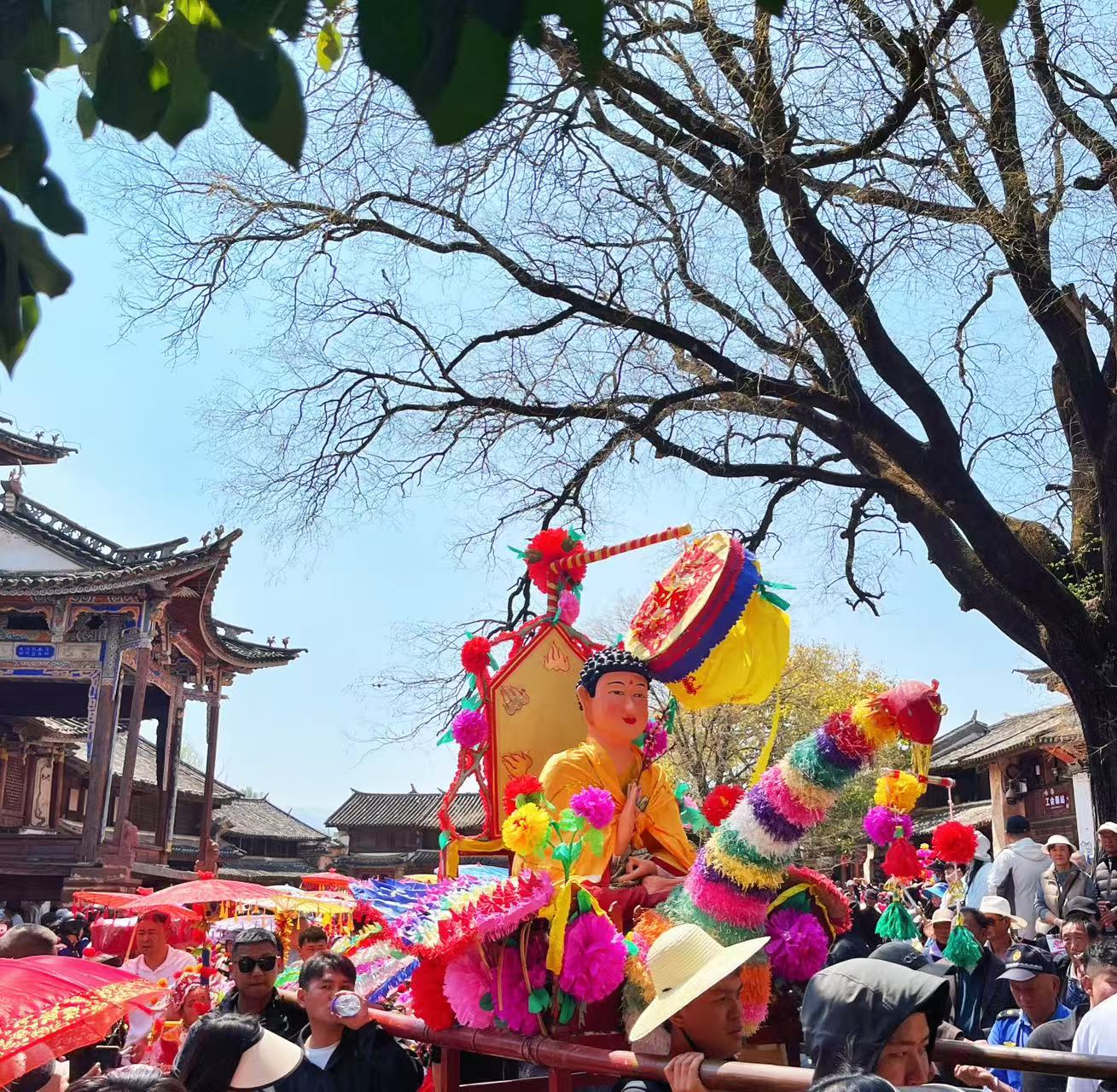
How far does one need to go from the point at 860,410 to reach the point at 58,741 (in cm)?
2331

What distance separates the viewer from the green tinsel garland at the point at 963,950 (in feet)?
19.3

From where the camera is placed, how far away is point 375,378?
915cm

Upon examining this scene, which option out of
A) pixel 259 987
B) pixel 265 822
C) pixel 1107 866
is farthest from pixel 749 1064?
pixel 265 822

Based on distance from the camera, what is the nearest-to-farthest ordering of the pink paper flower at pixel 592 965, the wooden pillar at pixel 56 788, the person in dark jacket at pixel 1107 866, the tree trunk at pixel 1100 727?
the pink paper flower at pixel 592 965, the person in dark jacket at pixel 1107 866, the tree trunk at pixel 1100 727, the wooden pillar at pixel 56 788

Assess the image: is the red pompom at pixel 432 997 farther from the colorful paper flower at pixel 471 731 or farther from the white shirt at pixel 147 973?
the white shirt at pixel 147 973

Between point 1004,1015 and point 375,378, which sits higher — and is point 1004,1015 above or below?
below

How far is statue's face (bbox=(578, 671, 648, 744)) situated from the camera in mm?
4812

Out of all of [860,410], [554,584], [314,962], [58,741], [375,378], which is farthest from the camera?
[58,741]

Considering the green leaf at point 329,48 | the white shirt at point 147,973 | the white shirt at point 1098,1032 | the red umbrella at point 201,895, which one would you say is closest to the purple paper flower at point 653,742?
the white shirt at point 1098,1032

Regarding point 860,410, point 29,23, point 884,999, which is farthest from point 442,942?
point 860,410

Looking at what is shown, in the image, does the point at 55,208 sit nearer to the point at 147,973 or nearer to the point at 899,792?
the point at 899,792

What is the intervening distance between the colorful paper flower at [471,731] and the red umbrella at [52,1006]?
1707mm

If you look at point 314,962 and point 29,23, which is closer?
point 29,23

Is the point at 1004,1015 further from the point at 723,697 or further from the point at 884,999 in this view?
the point at 884,999
